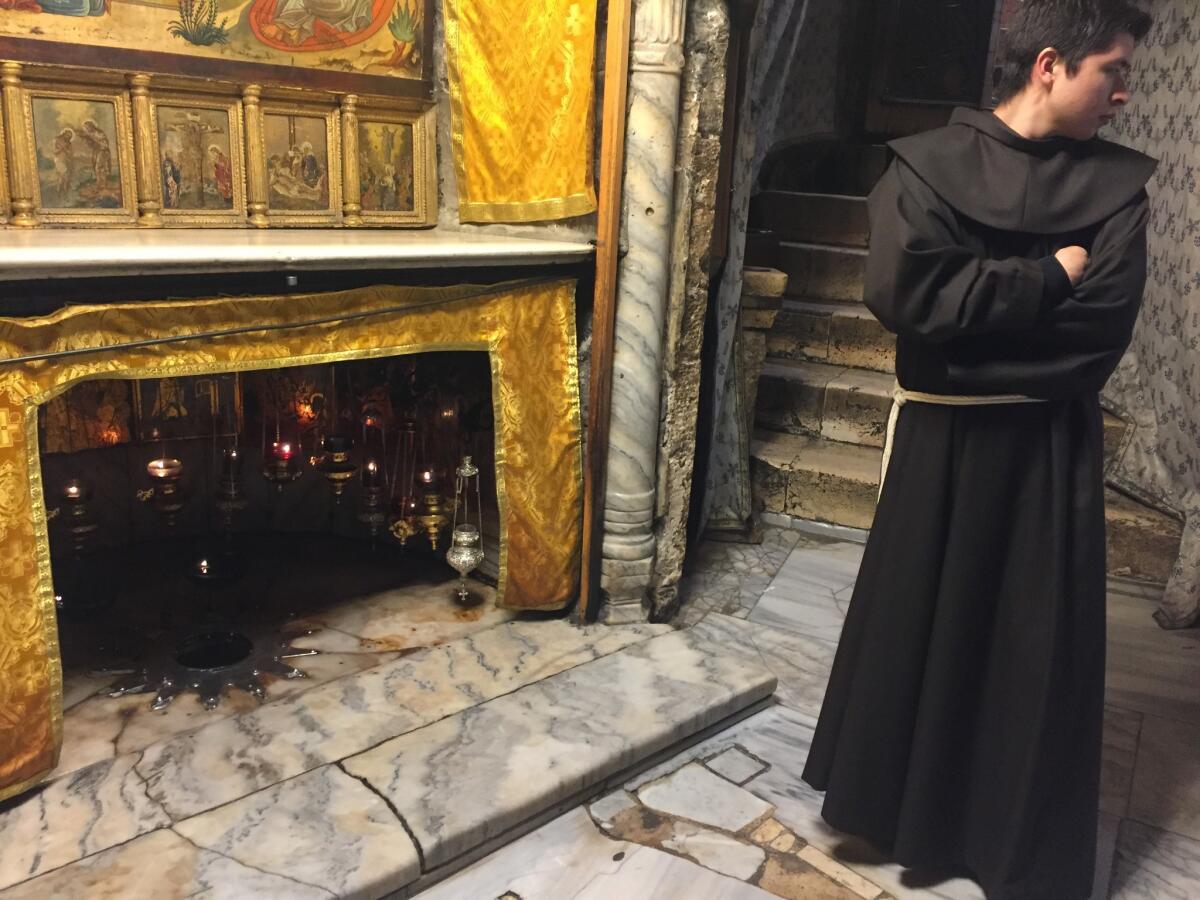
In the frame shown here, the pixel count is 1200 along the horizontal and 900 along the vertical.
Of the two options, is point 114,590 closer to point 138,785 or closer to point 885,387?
point 138,785

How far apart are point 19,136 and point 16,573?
1371 mm

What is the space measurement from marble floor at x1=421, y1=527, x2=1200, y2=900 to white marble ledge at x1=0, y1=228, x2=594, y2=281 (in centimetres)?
151

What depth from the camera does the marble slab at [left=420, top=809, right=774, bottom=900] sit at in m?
2.26

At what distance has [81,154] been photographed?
9.59 feet

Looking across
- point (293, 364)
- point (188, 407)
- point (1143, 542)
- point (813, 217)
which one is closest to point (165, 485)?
point (188, 407)

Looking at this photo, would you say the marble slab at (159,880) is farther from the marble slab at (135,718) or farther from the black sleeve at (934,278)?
the black sleeve at (934,278)

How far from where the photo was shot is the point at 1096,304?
1.90 metres

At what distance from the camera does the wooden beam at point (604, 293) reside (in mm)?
2879

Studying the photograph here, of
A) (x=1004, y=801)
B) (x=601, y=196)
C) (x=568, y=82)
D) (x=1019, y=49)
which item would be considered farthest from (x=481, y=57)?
(x=1004, y=801)

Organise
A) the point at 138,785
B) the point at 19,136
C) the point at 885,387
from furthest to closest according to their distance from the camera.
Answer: the point at 885,387
the point at 19,136
the point at 138,785

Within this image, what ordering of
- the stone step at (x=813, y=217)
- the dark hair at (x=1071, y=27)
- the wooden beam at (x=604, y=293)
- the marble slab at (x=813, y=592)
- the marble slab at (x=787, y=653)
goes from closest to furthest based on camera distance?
the dark hair at (x=1071, y=27) → the wooden beam at (x=604, y=293) → the marble slab at (x=787, y=653) → the marble slab at (x=813, y=592) → the stone step at (x=813, y=217)

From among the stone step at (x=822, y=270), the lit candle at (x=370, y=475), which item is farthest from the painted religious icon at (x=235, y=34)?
the stone step at (x=822, y=270)

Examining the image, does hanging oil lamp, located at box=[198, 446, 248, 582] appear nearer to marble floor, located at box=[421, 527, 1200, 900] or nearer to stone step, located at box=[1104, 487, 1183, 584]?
marble floor, located at box=[421, 527, 1200, 900]

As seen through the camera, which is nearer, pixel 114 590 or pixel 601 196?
pixel 601 196
